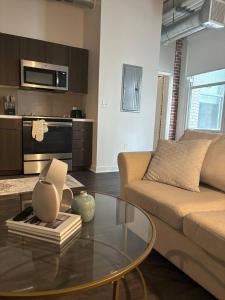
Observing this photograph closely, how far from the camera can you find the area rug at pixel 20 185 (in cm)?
293

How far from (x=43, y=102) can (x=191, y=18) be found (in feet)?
9.61

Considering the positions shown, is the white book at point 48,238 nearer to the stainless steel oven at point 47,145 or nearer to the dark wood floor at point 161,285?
the dark wood floor at point 161,285

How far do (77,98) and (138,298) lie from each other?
12.4 ft

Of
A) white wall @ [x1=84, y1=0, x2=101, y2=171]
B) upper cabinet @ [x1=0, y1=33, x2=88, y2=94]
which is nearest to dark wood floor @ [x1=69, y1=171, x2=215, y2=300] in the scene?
white wall @ [x1=84, y1=0, x2=101, y2=171]

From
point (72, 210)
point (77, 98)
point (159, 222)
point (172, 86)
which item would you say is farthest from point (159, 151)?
point (172, 86)

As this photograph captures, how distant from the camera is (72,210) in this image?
50.4 inches

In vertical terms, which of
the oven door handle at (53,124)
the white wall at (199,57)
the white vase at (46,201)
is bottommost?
the white vase at (46,201)

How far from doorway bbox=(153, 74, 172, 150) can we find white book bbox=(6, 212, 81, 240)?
4.91 metres

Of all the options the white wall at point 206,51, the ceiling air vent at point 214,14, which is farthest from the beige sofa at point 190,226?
the white wall at point 206,51

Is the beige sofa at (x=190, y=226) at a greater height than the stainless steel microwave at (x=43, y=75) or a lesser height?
lesser

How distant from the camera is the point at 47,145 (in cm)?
387

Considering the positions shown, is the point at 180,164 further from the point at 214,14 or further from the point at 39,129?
the point at 214,14

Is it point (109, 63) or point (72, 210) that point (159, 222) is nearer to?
point (72, 210)

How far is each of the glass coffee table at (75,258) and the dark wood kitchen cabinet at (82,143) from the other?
9.35ft
